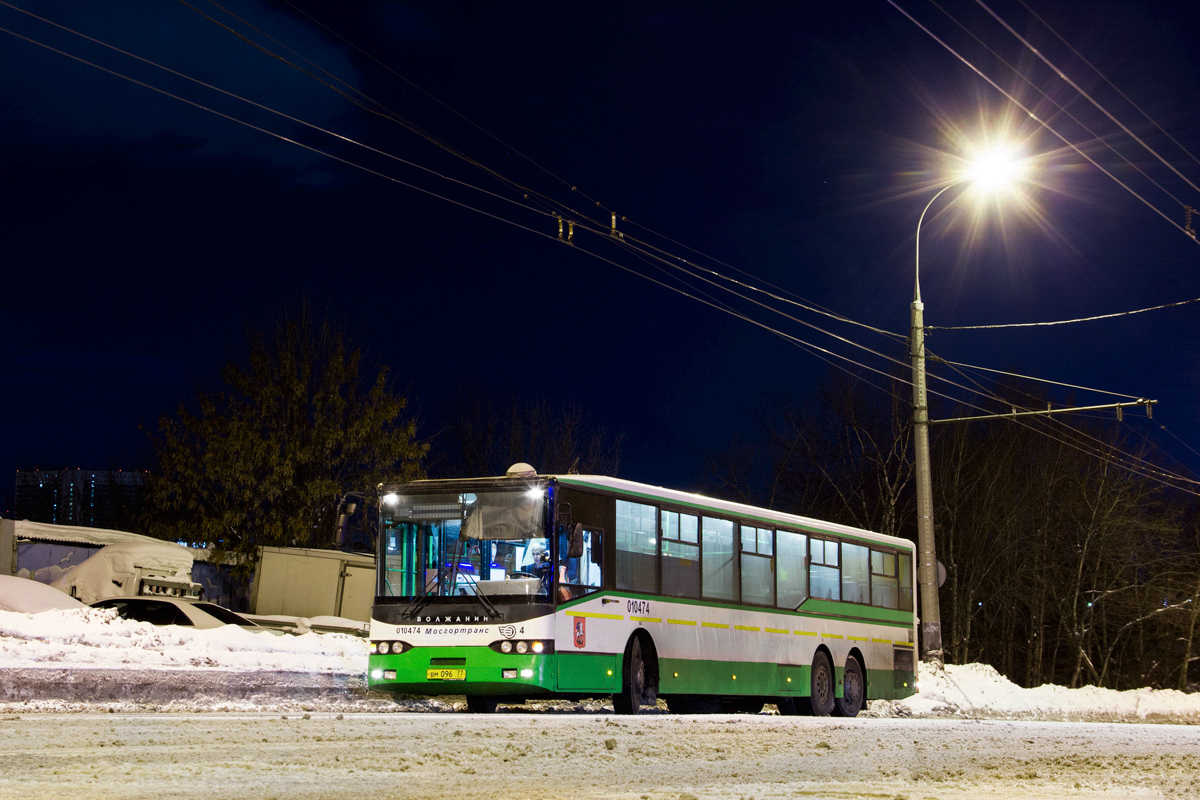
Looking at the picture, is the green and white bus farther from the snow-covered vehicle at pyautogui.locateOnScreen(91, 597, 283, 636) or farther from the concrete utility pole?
the snow-covered vehicle at pyautogui.locateOnScreen(91, 597, 283, 636)

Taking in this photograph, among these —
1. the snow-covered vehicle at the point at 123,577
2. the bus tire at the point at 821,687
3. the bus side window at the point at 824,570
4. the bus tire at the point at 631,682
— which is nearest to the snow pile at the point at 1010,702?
the bus tire at the point at 821,687

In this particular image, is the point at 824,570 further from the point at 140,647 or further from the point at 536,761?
the point at 536,761

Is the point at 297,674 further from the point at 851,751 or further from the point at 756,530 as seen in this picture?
the point at 851,751

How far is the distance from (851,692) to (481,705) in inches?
283

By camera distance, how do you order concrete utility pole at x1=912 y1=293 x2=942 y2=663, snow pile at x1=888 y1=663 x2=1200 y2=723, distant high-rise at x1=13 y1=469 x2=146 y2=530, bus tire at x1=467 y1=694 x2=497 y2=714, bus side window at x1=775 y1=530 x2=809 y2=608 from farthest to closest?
distant high-rise at x1=13 y1=469 x2=146 y2=530 → concrete utility pole at x1=912 y1=293 x2=942 y2=663 → snow pile at x1=888 y1=663 x2=1200 y2=723 → bus side window at x1=775 y1=530 x2=809 y2=608 → bus tire at x1=467 y1=694 x2=497 y2=714

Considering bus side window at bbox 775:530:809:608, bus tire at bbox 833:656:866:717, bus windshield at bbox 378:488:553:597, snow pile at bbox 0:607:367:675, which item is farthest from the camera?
bus tire at bbox 833:656:866:717

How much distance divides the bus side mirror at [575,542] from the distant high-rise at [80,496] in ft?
137

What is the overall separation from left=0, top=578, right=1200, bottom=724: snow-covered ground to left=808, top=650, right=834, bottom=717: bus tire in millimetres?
2043

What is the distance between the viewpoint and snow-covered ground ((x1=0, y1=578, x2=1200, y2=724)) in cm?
1684

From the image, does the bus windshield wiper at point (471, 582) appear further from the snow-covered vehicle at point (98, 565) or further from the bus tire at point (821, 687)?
the snow-covered vehicle at point (98, 565)

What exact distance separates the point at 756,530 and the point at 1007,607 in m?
35.2

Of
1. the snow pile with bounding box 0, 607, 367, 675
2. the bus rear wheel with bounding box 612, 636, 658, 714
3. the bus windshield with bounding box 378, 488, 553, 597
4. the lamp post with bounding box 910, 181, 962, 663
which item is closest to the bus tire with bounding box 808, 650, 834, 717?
the lamp post with bounding box 910, 181, 962, 663

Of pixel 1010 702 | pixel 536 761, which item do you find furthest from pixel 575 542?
pixel 1010 702

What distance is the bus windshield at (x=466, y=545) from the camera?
52.4 ft
